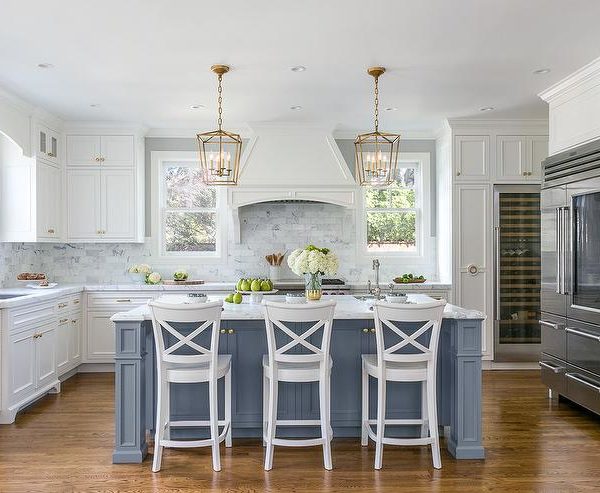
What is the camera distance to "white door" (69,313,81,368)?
5.58m

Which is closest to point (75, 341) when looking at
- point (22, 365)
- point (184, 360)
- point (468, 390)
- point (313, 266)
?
point (22, 365)

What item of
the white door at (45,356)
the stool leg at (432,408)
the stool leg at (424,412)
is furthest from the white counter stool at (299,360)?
the white door at (45,356)

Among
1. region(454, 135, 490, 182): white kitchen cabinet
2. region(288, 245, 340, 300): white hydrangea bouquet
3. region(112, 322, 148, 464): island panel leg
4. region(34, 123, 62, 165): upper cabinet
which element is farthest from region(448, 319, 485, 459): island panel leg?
region(34, 123, 62, 165): upper cabinet

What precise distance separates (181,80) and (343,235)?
2.78 metres

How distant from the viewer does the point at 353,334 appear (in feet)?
12.4

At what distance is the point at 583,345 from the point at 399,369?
181 centimetres

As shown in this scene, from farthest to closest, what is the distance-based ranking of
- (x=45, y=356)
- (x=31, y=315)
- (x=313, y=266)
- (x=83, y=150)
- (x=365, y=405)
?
(x=83, y=150) < (x=45, y=356) < (x=31, y=315) < (x=313, y=266) < (x=365, y=405)

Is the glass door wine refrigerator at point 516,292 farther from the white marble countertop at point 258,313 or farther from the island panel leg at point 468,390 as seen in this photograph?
the island panel leg at point 468,390

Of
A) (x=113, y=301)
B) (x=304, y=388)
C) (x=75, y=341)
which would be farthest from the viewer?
(x=113, y=301)

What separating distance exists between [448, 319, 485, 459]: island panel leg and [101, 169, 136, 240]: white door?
399 centimetres

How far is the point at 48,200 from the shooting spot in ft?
18.9

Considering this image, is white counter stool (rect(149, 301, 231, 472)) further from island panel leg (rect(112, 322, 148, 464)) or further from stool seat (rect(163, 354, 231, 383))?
island panel leg (rect(112, 322, 148, 464))

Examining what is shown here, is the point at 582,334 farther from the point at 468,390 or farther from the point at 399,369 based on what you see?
the point at 399,369

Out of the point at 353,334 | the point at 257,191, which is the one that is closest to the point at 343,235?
the point at 257,191
